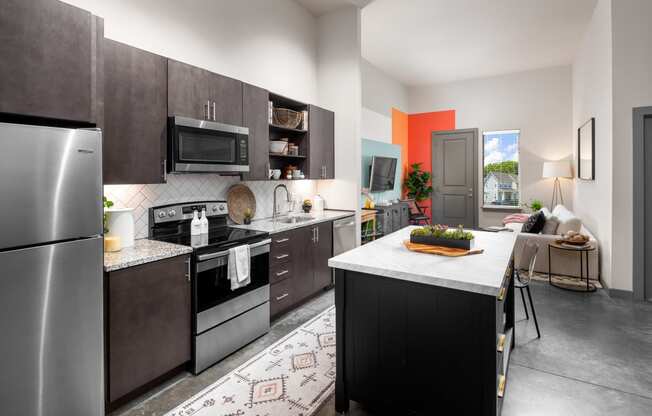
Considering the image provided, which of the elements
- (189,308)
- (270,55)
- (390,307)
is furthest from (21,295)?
(270,55)

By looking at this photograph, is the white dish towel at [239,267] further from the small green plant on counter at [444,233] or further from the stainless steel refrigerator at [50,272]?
the small green plant on counter at [444,233]

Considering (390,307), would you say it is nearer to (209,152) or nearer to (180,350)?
(180,350)

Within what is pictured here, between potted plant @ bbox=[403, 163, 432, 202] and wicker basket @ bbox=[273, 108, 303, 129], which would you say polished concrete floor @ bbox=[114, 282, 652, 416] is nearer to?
wicker basket @ bbox=[273, 108, 303, 129]

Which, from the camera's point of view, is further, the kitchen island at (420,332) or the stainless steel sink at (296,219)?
the stainless steel sink at (296,219)

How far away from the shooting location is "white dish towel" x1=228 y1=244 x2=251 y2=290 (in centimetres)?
264

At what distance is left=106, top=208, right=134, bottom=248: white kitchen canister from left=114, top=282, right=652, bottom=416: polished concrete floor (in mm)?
1015

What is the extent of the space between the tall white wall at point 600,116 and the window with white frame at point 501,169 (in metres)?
1.88

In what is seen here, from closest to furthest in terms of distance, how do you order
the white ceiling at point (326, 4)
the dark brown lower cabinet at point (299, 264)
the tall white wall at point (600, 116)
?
the dark brown lower cabinet at point (299, 264) → the tall white wall at point (600, 116) → the white ceiling at point (326, 4)

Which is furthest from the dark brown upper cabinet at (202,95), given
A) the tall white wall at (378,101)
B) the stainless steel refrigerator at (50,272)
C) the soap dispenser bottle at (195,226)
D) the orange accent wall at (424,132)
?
the orange accent wall at (424,132)

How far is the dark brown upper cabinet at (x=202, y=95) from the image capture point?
8.61 feet

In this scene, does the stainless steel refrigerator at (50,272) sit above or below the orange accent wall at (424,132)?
below

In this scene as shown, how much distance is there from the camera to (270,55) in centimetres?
404

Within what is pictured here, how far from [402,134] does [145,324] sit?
23.6ft

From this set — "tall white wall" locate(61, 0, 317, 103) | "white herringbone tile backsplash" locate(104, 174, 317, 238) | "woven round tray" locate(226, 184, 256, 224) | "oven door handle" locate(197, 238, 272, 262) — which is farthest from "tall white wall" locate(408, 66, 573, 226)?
"oven door handle" locate(197, 238, 272, 262)
